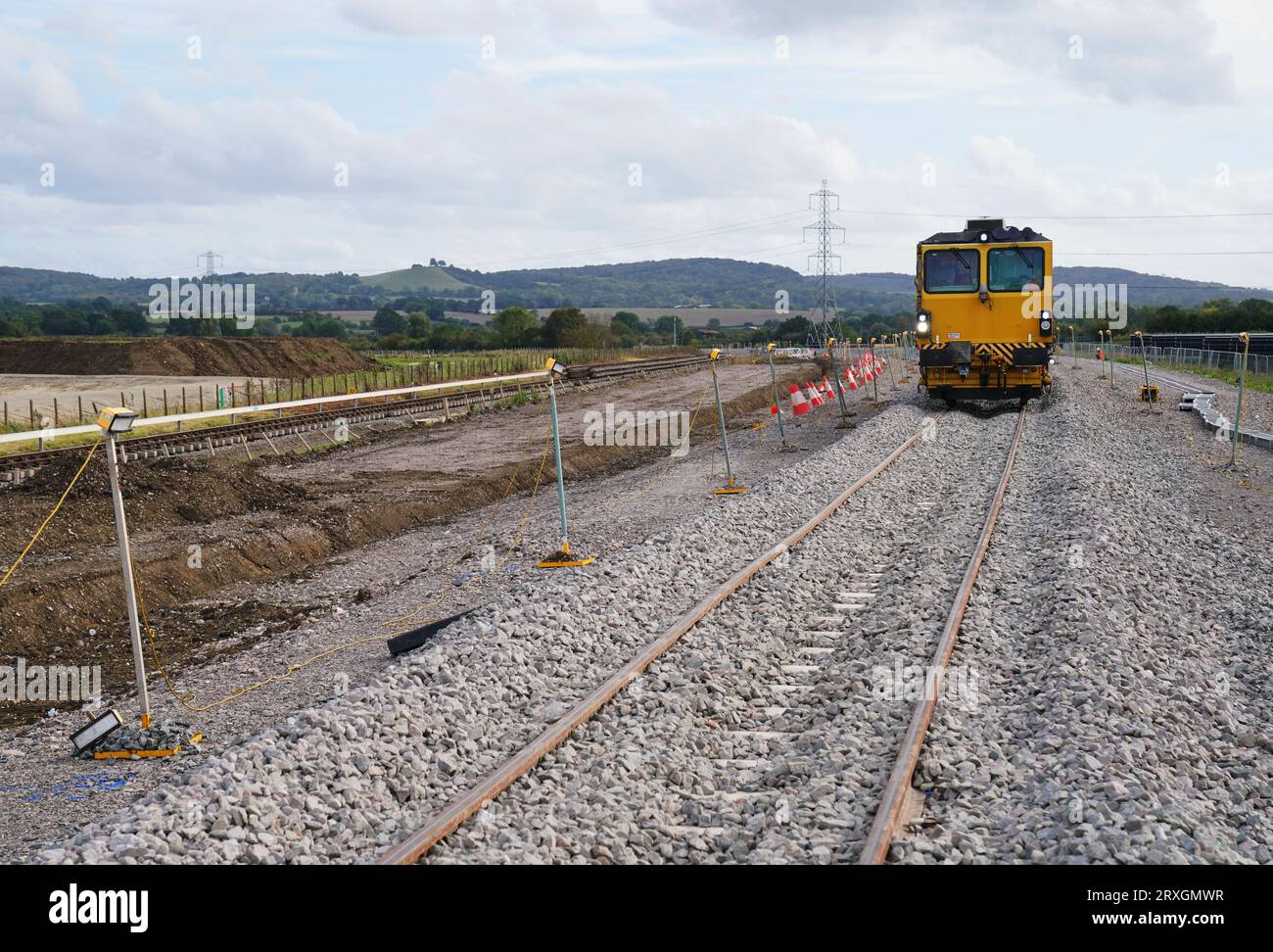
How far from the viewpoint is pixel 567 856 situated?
19.4 feet

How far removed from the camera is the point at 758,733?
7844 mm

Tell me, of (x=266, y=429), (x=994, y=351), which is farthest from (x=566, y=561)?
(x=994, y=351)

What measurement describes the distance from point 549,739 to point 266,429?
2281 cm

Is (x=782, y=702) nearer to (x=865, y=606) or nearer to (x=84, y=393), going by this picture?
(x=865, y=606)

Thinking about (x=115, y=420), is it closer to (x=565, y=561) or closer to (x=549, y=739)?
(x=549, y=739)

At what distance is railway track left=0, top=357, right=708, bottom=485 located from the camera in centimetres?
2160

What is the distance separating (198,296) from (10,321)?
19273 mm

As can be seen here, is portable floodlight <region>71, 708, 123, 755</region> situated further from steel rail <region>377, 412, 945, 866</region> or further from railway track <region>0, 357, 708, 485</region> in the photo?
railway track <region>0, 357, 708, 485</region>

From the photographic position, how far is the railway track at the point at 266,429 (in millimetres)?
21598

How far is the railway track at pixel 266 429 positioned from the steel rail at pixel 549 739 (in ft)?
45.3

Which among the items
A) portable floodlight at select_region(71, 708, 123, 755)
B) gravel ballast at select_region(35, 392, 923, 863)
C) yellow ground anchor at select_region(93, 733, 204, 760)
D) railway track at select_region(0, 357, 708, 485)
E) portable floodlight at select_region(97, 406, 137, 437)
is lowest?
yellow ground anchor at select_region(93, 733, 204, 760)

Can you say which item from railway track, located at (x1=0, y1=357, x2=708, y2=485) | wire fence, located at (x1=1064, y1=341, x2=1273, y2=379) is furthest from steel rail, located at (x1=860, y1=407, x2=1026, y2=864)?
wire fence, located at (x1=1064, y1=341, x2=1273, y2=379)

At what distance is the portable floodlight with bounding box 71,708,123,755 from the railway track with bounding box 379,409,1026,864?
10.3ft
